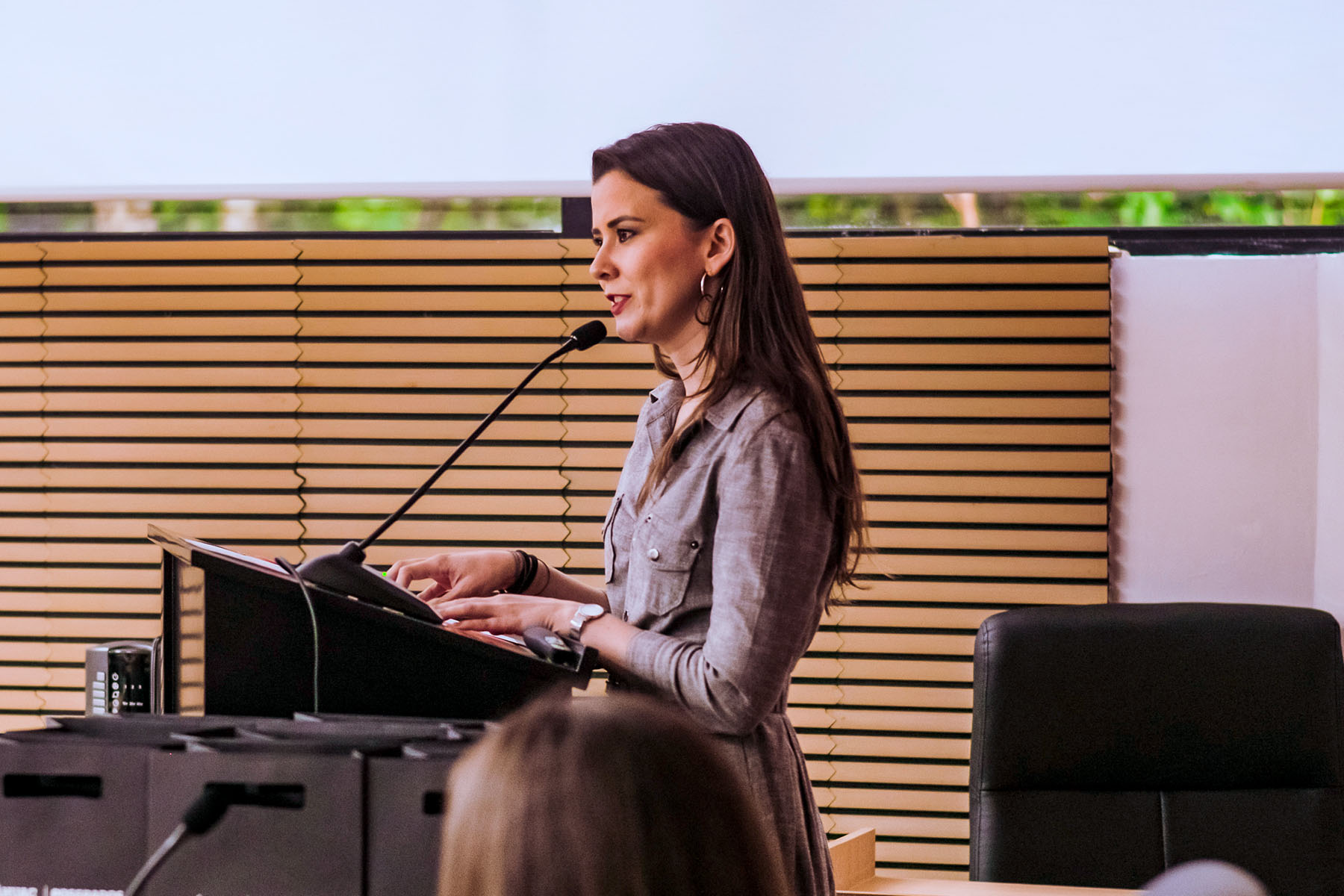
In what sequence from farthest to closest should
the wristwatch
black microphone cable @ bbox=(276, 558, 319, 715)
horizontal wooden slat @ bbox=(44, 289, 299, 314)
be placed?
horizontal wooden slat @ bbox=(44, 289, 299, 314) < the wristwatch < black microphone cable @ bbox=(276, 558, 319, 715)

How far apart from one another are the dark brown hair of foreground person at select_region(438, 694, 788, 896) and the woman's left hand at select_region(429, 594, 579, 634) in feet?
3.00

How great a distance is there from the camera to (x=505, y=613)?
1.67 metres

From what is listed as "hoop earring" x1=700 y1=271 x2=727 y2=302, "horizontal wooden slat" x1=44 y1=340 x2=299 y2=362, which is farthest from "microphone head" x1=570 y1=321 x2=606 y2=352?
"horizontal wooden slat" x1=44 y1=340 x2=299 y2=362

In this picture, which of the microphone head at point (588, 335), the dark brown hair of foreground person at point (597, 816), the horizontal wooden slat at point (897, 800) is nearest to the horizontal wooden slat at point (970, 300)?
the horizontal wooden slat at point (897, 800)

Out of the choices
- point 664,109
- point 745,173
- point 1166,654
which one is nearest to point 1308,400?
point 1166,654

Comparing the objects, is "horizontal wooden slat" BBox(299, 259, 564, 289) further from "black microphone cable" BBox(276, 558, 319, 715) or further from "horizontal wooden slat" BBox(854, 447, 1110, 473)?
"black microphone cable" BBox(276, 558, 319, 715)

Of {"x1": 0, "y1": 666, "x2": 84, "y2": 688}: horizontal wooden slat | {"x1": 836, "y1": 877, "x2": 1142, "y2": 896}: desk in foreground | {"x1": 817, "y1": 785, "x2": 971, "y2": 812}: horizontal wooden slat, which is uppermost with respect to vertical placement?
{"x1": 0, "y1": 666, "x2": 84, "y2": 688}: horizontal wooden slat

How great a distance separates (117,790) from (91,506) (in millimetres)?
A: 3137

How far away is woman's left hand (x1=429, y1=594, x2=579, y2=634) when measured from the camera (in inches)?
64.3

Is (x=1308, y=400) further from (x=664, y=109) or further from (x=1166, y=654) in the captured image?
(x=664, y=109)

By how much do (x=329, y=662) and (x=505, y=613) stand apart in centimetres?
28

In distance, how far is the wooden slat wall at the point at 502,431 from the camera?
141 inches

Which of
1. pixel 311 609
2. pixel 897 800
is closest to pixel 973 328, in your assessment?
pixel 897 800

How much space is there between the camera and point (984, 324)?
11.8 feet
